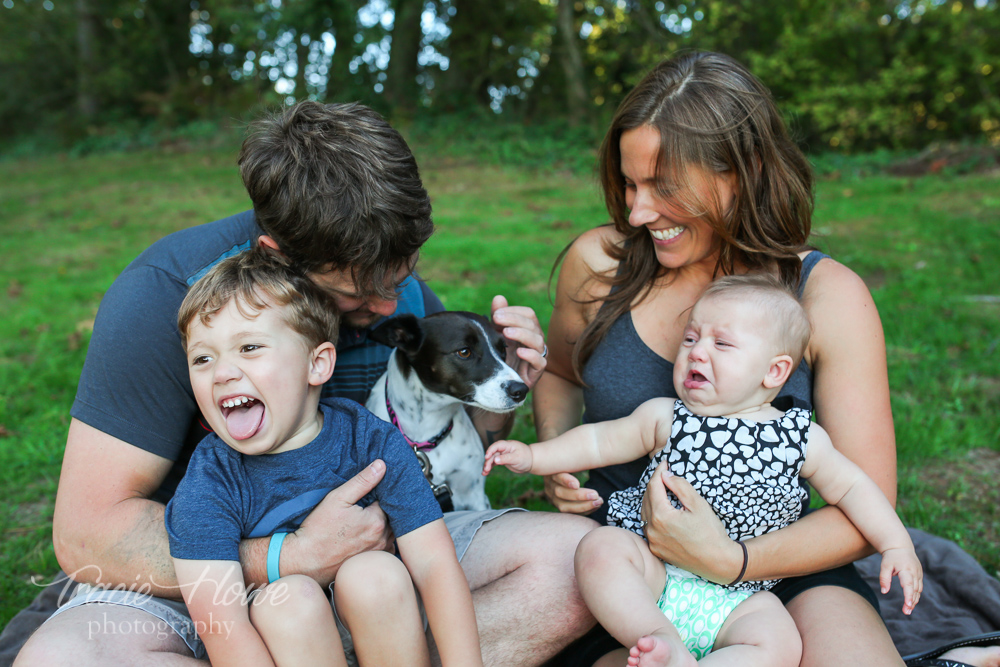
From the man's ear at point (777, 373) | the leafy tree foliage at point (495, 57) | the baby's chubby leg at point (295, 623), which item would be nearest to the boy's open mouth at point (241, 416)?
the baby's chubby leg at point (295, 623)

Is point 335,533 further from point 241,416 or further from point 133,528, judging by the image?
point 133,528

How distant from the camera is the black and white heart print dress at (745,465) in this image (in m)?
2.09

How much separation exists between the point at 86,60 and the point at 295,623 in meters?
25.2

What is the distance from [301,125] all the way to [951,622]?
9.60ft

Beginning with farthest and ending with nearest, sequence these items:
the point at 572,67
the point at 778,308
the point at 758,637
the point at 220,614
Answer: the point at 572,67 < the point at 778,308 < the point at 758,637 < the point at 220,614

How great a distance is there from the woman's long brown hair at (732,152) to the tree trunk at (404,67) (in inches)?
625

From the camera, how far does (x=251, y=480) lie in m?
2.07

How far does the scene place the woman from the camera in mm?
2082

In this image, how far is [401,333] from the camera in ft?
9.33

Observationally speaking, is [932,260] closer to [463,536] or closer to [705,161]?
[705,161]

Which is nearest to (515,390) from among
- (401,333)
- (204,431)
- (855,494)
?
(401,333)

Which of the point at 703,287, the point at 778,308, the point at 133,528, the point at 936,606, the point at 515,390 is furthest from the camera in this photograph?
the point at 515,390

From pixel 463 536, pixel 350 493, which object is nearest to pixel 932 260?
pixel 463 536

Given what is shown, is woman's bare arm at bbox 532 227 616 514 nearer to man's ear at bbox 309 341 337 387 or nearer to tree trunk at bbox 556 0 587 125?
man's ear at bbox 309 341 337 387
